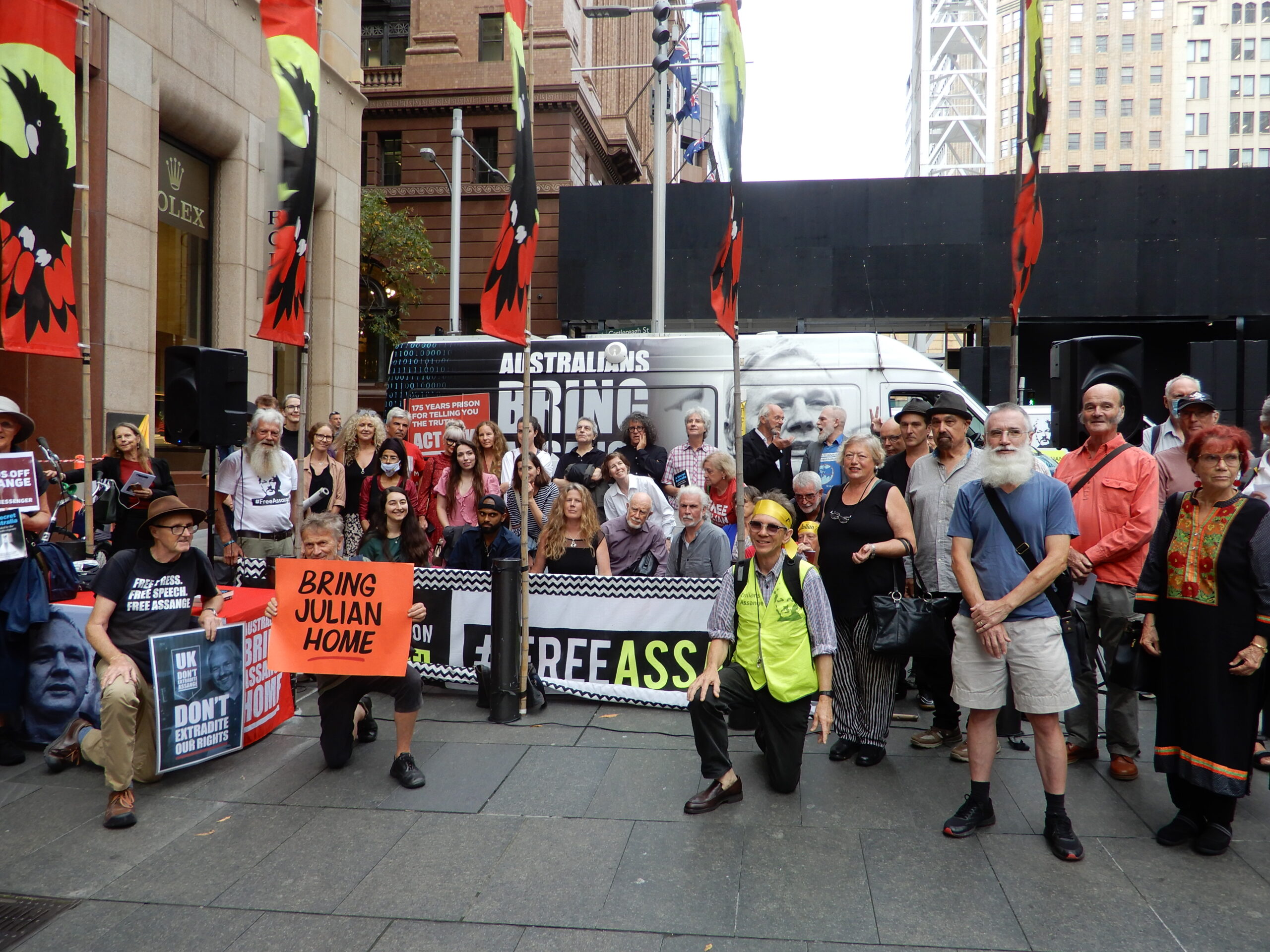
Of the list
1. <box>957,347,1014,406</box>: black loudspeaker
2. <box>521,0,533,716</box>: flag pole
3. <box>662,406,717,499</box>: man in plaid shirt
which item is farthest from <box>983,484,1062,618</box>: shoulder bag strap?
<box>957,347,1014,406</box>: black loudspeaker

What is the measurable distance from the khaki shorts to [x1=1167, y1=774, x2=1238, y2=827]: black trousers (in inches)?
28.8

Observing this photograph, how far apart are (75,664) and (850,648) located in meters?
4.79

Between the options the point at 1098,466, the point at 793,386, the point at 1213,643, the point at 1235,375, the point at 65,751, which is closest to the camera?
the point at 1213,643

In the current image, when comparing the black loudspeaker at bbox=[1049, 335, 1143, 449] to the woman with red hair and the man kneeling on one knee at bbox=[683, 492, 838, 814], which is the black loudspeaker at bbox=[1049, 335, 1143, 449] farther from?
the man kneeling on one knee at bbox=[683, 492, 838, 814]

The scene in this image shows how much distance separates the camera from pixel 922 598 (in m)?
5.73

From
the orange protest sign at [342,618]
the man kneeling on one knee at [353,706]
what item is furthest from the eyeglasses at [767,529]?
the orange protest sign at [342,618]

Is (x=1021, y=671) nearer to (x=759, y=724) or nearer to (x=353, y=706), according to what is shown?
(x=759, y=724)

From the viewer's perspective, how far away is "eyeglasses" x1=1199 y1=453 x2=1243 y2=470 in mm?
4277

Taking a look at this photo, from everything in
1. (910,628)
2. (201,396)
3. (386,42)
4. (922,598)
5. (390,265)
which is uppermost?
(386,42)

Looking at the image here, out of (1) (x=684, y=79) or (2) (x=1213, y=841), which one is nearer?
(2) (x=1213, y=841)

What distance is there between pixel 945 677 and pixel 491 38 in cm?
3189

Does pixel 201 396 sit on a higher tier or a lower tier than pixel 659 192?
lower

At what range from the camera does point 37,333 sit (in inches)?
245

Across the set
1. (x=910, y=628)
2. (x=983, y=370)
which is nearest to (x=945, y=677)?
(x=910, y=628)
